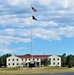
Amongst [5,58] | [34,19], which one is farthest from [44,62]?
[34,19]

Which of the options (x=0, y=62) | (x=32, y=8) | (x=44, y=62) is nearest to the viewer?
(x=32, y=8)

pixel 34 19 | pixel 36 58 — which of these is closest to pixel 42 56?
pixel 36 58

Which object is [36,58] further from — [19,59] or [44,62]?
[44,62]

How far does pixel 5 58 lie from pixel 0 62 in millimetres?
17564

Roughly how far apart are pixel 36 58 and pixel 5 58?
1943cm

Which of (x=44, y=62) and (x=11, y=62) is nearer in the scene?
(x=44, y=62)

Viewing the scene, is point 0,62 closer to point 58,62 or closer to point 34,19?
point 58,62

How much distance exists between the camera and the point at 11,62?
19075 centimetres

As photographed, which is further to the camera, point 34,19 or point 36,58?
point 36,58

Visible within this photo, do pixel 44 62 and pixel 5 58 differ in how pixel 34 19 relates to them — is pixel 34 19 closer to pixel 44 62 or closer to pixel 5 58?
pixel 44 62

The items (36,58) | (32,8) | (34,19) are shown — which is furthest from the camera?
(36,58)

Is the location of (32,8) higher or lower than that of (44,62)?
higher

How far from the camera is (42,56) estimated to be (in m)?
194

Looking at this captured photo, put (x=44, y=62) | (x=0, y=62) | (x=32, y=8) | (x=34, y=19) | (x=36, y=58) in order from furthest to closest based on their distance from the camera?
(x=36, y=58), (x=0, y=62), (x=44, y=62), (x=34, y=19), (x=32, y=8)
